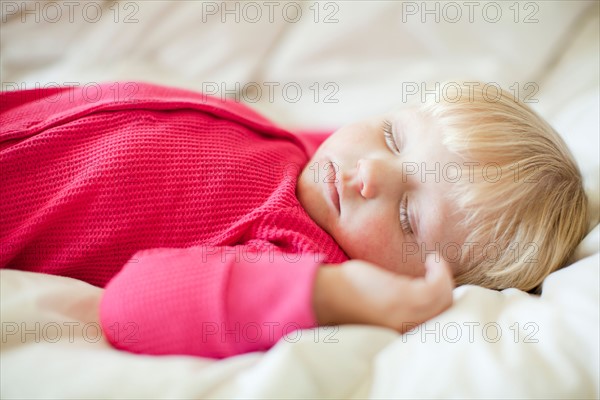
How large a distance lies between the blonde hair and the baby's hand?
0.53 ft

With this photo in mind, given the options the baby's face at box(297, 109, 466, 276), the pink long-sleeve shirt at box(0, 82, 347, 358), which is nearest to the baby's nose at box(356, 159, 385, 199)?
the baby's face at box(297, 109, 466, 276)

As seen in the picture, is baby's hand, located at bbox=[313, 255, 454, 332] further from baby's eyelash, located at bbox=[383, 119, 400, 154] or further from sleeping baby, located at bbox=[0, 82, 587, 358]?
baby's eyelash, located at bbox=[383, 119, 400, 154]

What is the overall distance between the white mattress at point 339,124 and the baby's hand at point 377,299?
25 mm

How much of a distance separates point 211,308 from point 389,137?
17.1 inches

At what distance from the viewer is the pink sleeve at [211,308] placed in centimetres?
64

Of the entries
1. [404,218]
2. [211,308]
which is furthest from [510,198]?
[211,308]

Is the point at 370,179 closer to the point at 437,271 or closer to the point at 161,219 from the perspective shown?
the point at 437,271

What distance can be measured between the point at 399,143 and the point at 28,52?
799 mm

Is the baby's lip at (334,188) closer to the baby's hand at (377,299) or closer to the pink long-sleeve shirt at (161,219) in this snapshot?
the pink long-sleeve shirt at (161,219)

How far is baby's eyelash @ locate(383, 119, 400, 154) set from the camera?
2.91ft

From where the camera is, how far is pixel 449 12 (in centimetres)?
118

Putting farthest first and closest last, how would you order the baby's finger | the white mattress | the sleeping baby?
the sleeping baby → the baby's finger → the white mattress

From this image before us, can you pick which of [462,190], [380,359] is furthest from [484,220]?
[380,359]

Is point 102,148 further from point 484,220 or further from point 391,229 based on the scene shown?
point 484,220
